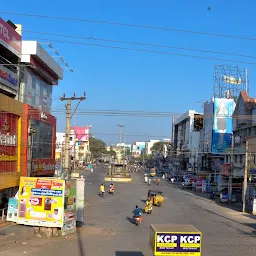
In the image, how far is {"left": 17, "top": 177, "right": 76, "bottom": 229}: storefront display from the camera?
66.9ft

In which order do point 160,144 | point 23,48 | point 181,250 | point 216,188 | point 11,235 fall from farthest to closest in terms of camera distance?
point 160,144 < point 216,188 < point 23,48 < point 11,235 < point 181,250

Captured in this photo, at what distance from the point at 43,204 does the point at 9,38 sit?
13092 mm

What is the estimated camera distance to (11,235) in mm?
19344

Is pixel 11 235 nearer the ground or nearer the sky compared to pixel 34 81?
nearer the ground

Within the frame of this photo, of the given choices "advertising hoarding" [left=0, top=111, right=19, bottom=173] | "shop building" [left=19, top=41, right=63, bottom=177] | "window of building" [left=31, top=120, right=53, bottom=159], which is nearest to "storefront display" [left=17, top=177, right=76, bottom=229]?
"advertising hoarding" [left=0, top=111, right=19, bottom=173]

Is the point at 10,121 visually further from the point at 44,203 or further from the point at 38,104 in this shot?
the point at 38,104

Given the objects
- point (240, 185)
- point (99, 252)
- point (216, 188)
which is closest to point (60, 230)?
point (99, 252)

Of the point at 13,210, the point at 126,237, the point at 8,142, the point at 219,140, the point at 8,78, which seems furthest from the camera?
the point at 219,140

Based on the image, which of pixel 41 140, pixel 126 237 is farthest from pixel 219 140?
pixel 126 237

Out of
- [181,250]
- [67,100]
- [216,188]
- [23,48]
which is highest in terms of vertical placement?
[23,48]

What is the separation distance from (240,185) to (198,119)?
67267 mm

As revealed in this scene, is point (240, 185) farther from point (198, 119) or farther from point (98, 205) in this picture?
point (198, 119)

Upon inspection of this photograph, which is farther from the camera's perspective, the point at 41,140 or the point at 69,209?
the point at 41,140

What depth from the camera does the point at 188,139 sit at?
12294 centimetres
